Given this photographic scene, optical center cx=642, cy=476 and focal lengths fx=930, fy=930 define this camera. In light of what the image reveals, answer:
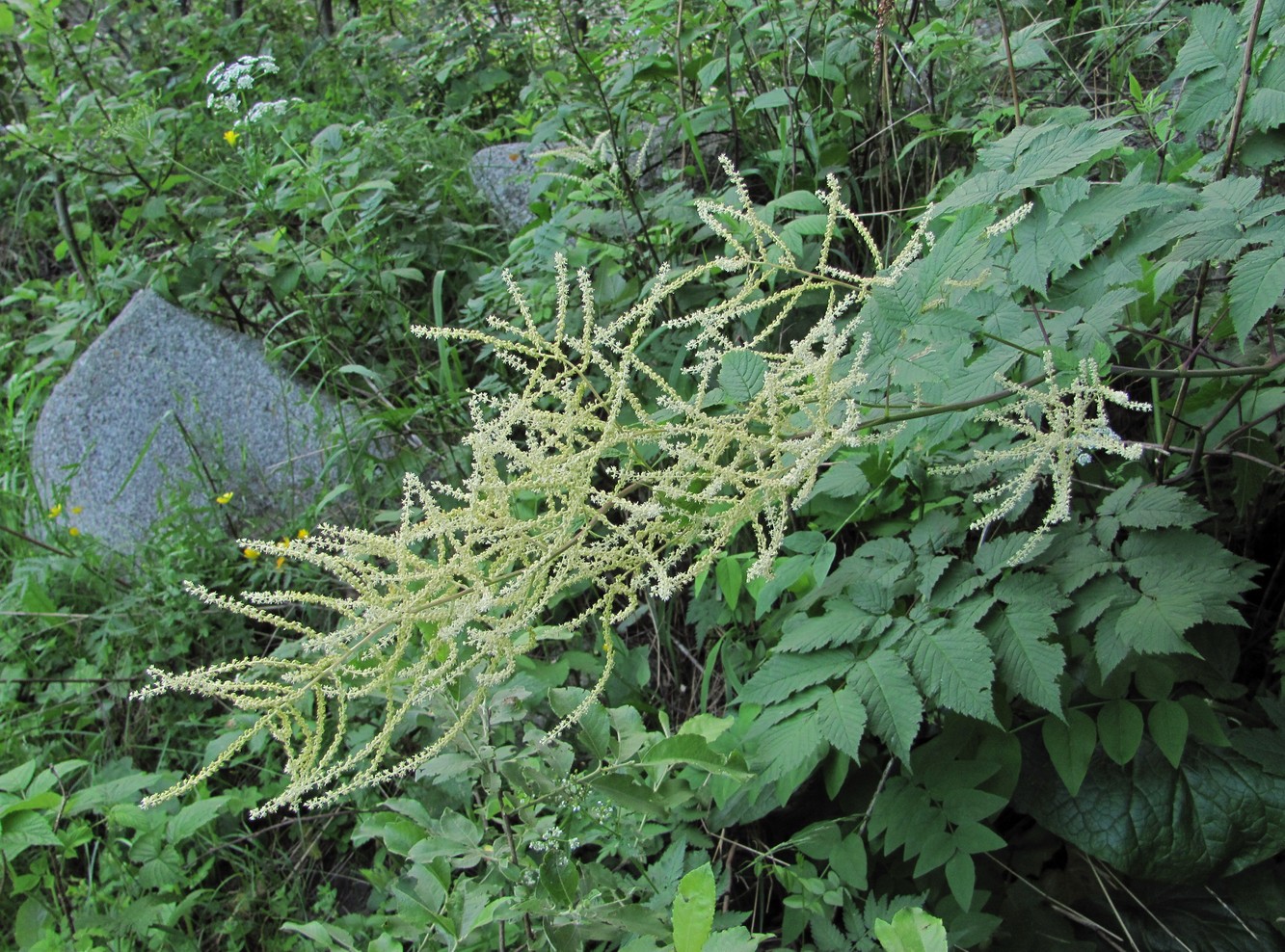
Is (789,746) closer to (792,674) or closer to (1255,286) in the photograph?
(792,674)

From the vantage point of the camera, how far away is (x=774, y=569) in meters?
1.72

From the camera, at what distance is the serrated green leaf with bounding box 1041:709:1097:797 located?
1488 mm

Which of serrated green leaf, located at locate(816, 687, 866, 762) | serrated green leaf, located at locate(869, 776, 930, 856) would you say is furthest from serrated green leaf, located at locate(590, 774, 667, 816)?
serrated green leaf, located at locate(869, 776, 930, 856)

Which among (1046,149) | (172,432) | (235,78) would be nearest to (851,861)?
(1046,149)

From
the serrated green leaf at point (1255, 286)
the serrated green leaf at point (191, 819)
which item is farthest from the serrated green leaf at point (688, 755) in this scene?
the serrated green leaf at point (191, 819)

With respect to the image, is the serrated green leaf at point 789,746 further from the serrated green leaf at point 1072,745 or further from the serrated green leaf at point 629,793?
the serrated green leaf at point 1072,745

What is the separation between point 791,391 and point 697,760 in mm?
558

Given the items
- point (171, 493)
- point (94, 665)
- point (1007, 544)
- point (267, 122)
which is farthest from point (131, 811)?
point (267, 122)

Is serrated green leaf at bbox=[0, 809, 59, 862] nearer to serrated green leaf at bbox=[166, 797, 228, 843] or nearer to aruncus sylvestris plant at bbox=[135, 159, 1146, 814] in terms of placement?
serrated green leaf at bbox=[166, 797, 228, 843]

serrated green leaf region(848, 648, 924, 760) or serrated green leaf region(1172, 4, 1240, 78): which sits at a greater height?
serrated green leaf region(1172, 4, 1240, 78)

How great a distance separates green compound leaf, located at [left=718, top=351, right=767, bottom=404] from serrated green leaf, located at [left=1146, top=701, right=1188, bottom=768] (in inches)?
32.4

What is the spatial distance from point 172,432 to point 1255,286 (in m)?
3.67

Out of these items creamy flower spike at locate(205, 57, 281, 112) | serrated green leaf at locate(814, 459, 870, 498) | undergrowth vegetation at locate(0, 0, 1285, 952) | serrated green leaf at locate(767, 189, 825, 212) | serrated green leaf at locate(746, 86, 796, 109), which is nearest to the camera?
undergrowth vegetation at locate(0, 0, 1285, 952)

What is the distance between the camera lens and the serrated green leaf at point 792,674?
1475 millimetres
